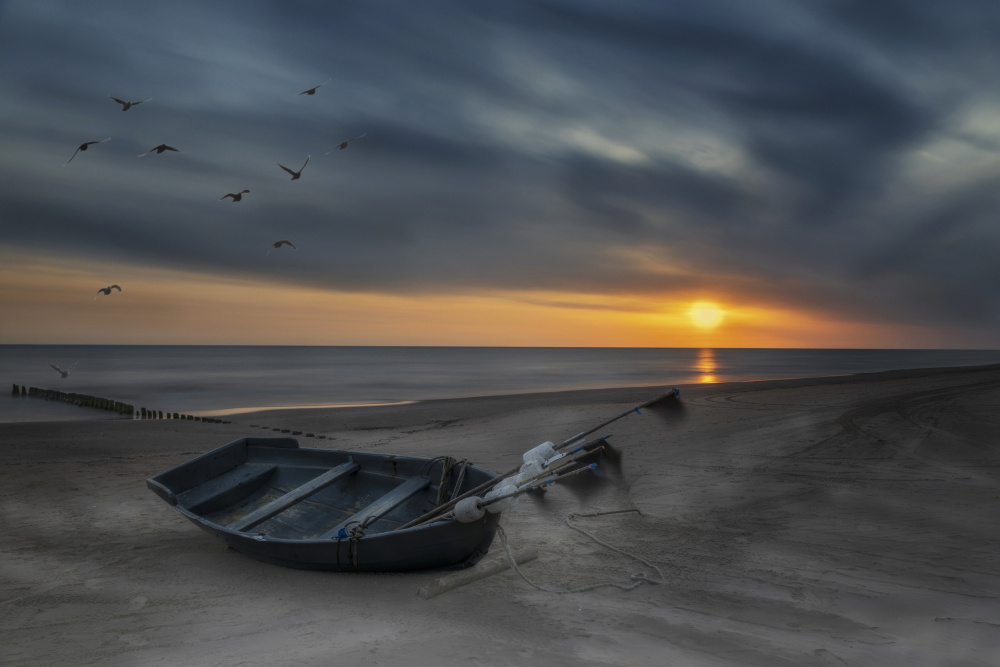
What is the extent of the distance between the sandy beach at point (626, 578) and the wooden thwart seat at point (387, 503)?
2.86ft

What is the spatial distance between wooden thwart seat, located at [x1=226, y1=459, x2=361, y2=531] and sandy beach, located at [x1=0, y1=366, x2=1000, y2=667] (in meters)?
0.53

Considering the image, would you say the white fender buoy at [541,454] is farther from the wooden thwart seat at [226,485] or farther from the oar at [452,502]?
the wooden thwart seat at [226,485]

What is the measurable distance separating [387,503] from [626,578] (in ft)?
11.0

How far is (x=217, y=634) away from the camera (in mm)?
5398

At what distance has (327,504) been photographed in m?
8.96

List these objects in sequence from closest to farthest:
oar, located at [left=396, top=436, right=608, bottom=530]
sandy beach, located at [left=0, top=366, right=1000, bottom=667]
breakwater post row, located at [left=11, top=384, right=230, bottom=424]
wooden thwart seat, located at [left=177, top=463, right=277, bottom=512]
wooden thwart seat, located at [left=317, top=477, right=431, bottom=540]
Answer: sandy beach, located at [left=0, top=366, right=1000, bottom=667]
oar, located at [left=396, top=436, right=608, bottom=530]
wooden thwart seat, located at [left=317, top=477, right=431, bottom=540]
wooden thwart seat, located at [left=177, top=463, right=277, bottom=512]
breakwater post row, located at [left=11, top=384, right=230, bottom=424]

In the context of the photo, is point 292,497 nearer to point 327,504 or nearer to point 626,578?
point 327,504

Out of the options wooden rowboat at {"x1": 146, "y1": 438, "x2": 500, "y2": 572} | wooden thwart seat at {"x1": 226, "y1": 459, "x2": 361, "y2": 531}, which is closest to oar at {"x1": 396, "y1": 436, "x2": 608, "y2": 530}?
wooden rowboat at {"x1": 146, "y1": 438, "x2": 500, "y2": 572}

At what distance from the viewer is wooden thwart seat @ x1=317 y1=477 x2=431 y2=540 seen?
7591mm

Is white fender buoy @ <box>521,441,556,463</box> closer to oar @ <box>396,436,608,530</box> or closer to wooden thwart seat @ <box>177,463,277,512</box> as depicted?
oar @ <box>396,436,608,530</box>

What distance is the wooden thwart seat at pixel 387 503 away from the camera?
7.59 metres

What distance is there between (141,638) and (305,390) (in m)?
40.1

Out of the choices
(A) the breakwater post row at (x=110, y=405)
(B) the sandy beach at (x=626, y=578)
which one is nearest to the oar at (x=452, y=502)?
(B) the sandy beach at (x=626, y=578)

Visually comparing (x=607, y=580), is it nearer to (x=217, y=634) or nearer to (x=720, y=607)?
(x=720, y=607)
